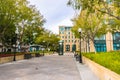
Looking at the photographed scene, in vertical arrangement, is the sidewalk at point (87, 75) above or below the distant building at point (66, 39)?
below

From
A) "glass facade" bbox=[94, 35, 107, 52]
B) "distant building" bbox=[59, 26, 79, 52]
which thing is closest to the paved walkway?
"glass facade" bbox=[94, 35, 107, 52]

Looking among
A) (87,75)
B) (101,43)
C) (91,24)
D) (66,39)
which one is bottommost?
(87,75)

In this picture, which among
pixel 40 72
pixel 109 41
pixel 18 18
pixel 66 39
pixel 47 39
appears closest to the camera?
pixel 40 72

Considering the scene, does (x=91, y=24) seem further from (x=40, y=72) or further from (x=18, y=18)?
(x=40, y=72)

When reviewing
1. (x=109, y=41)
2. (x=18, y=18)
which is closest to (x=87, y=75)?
(x=18, y=18)

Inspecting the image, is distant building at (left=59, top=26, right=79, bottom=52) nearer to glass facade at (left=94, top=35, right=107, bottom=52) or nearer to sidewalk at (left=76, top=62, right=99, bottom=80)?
glass facade at (left=94, top=35, right=107, bottom=52)

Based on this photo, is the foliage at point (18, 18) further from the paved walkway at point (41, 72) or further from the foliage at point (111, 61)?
the foliage at point (111, 61)

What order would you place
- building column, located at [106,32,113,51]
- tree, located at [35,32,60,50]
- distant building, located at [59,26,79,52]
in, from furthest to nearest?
distant building, located at [59,26,79,52] < tree, located at [35,32,60,50] < building column, located at [106,32,113,51]

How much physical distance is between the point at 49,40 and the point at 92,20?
49.9 m

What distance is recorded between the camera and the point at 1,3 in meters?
29.8

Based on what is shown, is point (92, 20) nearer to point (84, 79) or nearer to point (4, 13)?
point (4, 13)

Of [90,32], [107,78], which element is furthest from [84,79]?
[90,32]

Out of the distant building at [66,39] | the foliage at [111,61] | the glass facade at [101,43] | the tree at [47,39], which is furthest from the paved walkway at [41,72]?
the distant building at [66,39]

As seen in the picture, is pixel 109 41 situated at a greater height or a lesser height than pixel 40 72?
greater
